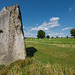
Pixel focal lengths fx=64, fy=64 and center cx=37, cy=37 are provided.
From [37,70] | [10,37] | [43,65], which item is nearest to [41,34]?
[10,37]

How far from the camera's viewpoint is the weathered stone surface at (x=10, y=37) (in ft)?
18.9

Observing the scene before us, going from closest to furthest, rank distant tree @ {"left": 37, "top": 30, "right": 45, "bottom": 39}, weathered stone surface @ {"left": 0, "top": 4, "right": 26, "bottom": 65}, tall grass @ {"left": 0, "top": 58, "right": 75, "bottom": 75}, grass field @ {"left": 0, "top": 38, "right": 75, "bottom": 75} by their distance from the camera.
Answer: tall grass @ {"left": 0, "top": 58, "right": 75, "bottom": 75} → grass field @ {"left": 0, "top": 38, "right": 75, "bottom": 75} → weathered stone surface @ {"left": 0, "top": 4, "right": 26, "bottom": 65} → distant tree @ {"left": 37, "top": 30, "right": 45, "bottom": 39}

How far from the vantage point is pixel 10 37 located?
19.7ft

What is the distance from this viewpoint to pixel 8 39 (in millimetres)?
5934

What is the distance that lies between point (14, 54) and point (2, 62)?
1.15 metres

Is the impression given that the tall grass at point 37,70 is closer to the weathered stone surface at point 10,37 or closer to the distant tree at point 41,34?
the weathered stone surface at point 10,37

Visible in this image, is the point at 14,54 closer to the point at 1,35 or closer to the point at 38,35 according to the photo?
the point at 1,35

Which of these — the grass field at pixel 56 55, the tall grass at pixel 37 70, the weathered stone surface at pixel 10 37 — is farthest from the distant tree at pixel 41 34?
the tall grass at pixel 37 70

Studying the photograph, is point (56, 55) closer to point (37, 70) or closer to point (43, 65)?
point (43, 65)

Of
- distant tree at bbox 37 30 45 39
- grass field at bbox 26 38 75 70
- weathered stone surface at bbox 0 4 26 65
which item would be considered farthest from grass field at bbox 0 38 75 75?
distant tree at bbox 37 30 45 39

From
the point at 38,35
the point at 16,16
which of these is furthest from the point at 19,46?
the point at 38,35

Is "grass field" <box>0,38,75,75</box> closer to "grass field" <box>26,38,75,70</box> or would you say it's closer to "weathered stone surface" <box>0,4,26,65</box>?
"grass field" <box>26,38,75,70</box>

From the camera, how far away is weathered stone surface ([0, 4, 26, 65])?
5754 mm

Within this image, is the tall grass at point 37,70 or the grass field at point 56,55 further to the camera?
the grass field at point 56,55
